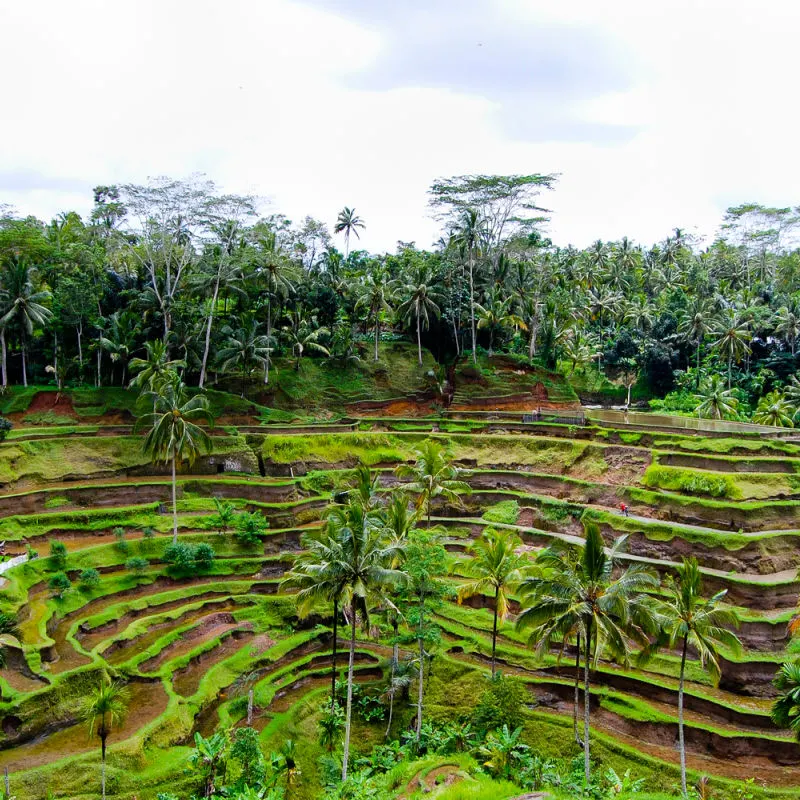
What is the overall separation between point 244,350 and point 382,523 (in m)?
26.9

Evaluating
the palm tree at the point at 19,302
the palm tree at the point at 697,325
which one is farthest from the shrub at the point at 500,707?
the palm tree at the point at 697,325

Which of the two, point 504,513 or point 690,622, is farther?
point 504,513

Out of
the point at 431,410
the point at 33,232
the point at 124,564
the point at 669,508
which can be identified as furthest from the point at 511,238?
the point at 124,564

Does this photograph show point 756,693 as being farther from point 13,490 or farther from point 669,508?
point 13,490

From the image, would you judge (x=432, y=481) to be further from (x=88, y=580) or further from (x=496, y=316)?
(x=496, y=316)

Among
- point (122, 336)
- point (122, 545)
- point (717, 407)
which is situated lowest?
point (122, 545)

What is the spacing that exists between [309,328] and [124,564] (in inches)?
1163

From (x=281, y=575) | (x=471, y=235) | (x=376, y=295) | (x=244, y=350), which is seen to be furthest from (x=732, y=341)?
(x=281, y=575)

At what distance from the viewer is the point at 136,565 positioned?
3434cm

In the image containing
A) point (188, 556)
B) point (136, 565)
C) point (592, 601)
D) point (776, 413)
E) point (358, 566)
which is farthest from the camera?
point (776, 413)

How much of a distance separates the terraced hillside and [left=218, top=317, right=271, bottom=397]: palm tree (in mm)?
3635

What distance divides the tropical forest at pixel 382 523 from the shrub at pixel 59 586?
5.8 inches

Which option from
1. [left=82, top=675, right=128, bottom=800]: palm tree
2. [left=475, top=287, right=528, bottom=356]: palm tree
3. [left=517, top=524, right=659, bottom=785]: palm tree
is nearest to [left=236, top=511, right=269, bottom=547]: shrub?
[left=82, top=675, right=128, bottom=800]: palm tree

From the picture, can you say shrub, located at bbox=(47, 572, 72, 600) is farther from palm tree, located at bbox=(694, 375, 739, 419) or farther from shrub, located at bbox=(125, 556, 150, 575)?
palm tree, located at bbox=(694, 375, 739, 419)
